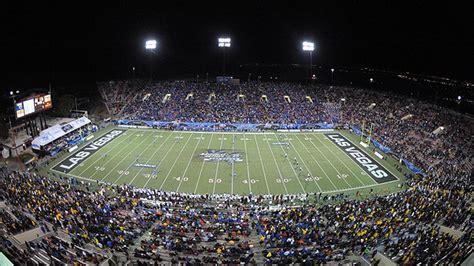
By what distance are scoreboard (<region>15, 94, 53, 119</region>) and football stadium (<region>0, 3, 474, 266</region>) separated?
0.22m

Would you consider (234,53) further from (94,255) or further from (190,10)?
(94,255)

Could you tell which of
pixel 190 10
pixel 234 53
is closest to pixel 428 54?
pixel 234 53

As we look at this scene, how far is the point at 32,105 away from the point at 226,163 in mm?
24706

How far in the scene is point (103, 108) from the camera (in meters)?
56.9

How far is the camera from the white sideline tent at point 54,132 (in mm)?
37375

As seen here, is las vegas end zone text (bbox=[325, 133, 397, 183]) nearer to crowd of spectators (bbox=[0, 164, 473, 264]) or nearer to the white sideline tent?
crowd of spectators (bbox=[0, 164, 473, 264])

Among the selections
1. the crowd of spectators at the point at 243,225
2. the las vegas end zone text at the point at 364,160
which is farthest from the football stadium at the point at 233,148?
the las vegas end zone text at the point at 364,160

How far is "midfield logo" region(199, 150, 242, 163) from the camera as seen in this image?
3683 cm

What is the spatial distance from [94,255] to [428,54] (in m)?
61.9

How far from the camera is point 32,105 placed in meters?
38.2

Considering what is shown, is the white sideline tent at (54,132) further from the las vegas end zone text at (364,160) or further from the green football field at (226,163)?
the las vegas end zone text at (364,160)

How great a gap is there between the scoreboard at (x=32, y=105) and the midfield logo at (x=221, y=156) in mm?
21173

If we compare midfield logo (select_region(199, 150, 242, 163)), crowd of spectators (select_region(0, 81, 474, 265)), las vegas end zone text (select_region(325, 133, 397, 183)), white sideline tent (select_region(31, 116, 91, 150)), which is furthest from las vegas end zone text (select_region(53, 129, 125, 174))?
las vegas end zone text (select_region(325, 133, 397, 183))

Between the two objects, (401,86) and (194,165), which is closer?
(194,165)
